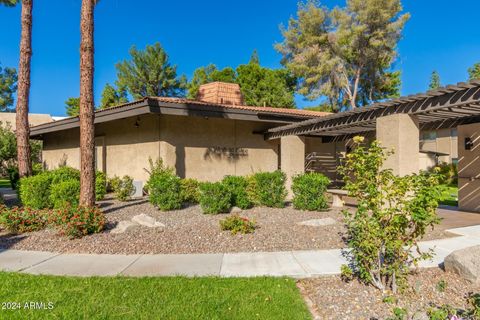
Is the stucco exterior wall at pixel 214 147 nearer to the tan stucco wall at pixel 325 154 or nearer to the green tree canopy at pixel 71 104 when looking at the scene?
the tan stucco wall at pixel 325 154

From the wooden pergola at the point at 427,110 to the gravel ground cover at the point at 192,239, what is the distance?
2.88 m

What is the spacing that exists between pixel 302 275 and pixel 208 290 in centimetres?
145

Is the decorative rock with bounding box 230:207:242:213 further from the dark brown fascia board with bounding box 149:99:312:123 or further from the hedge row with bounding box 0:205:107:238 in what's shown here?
the hedge row with bounding box 0:205:107:238

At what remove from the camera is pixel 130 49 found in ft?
132

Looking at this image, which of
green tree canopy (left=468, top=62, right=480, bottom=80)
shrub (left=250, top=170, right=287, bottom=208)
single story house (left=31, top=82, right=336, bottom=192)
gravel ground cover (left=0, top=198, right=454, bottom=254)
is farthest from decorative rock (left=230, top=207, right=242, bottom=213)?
green tree canopy (left=468, top=62, right=480, bottom=80)

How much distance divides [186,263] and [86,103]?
19.2 ft

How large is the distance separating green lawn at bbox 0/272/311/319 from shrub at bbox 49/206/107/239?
2003 millimetres

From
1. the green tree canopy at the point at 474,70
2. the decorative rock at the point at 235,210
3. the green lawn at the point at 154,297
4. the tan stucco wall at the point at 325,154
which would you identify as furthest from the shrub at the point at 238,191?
the green tree canopy at the point at 474,70

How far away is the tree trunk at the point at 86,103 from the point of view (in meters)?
8.60

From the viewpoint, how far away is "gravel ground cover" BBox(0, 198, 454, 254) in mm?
6074

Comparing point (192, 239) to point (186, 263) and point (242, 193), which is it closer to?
point (186, 263)

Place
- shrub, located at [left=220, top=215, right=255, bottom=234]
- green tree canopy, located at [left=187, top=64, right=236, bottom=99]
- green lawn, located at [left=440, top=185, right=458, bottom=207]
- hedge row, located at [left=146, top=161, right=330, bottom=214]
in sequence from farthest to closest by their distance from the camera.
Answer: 1. green tree canopy, located at [left=187, top=64, right=236, bottom=99]
2. hedge row, located at [left=146, top=161, right=330, bottom=214]
3. shrub, located at [left=220, top=215, right=255, bottom=234]
4. green lawn, located at [left=440, top=185, right=458, bottom=207]

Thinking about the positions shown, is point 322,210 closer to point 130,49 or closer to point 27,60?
point 27,60

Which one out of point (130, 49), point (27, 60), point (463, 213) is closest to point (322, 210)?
point (463, 213)
